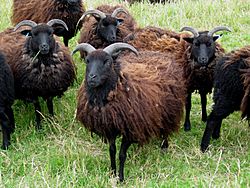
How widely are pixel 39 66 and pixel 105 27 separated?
1.84 metres

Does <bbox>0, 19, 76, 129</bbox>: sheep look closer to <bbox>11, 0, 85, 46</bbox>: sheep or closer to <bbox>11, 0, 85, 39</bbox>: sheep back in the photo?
<bbox>11, 0, 85, 46</bbox>: sheep

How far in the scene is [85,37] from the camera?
31.6 feet

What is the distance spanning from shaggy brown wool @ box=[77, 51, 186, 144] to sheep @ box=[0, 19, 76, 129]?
129 cm

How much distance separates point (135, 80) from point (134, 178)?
1262 mm

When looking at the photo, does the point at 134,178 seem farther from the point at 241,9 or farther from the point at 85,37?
the point at 241,9

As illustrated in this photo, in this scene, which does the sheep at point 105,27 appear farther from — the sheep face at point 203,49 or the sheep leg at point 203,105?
the sheep leg at point 203,105

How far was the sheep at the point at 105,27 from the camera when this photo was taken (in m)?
9.15

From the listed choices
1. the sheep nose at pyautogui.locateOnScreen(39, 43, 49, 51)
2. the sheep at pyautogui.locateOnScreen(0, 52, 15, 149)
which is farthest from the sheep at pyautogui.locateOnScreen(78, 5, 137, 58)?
the sheep at pyautogui.locateOnScreen(0, 52, 15, 149)

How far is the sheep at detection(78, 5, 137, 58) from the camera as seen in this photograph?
9.15 meters

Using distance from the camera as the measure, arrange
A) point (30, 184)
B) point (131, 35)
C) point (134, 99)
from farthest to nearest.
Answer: point (131, 35)
point (134, 99)
point (30, 184)

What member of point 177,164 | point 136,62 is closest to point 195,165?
point 177,164

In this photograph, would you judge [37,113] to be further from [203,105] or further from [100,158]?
[203,105]

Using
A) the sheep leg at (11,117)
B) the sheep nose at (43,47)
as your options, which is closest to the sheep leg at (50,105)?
the sheep leg at (11,117)

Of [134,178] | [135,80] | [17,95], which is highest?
[135,80]
